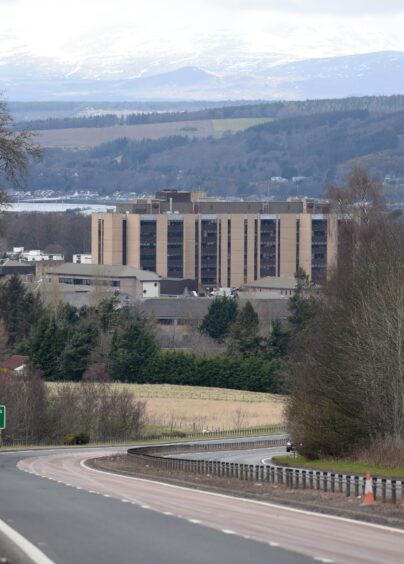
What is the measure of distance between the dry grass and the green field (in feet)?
118

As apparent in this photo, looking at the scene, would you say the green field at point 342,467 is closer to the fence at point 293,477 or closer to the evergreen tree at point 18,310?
the fence at point 293,477

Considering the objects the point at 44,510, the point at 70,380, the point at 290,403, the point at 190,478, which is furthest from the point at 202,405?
the point at 44,510

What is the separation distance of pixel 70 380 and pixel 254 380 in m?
13.2

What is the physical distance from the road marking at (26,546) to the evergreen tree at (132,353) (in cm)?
8658

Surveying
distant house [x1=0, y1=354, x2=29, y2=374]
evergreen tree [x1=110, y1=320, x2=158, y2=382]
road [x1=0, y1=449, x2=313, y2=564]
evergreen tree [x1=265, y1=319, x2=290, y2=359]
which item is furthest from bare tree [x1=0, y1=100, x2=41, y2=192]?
evergreen tree [x1=265, y1=319, x2=290, y2=359]

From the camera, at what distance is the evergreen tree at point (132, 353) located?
360ft

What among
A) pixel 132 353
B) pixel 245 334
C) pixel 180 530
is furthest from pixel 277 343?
pixel 180 530

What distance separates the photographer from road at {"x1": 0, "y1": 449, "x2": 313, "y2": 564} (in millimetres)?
19000

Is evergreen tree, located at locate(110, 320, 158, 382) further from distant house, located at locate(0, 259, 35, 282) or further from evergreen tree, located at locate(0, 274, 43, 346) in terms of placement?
distant house, located at locate(0, 259, 35, 282)

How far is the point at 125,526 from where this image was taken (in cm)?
2273

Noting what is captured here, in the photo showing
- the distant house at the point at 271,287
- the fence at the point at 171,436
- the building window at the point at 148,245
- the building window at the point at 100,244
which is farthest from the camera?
the building window at the point at 100,244

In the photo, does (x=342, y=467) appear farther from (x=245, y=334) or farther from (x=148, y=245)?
(x=148, y=245)

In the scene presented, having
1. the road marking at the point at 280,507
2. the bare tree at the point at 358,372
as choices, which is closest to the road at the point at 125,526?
the road marking at the point at 280,507

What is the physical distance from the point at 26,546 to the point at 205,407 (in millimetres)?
77477
